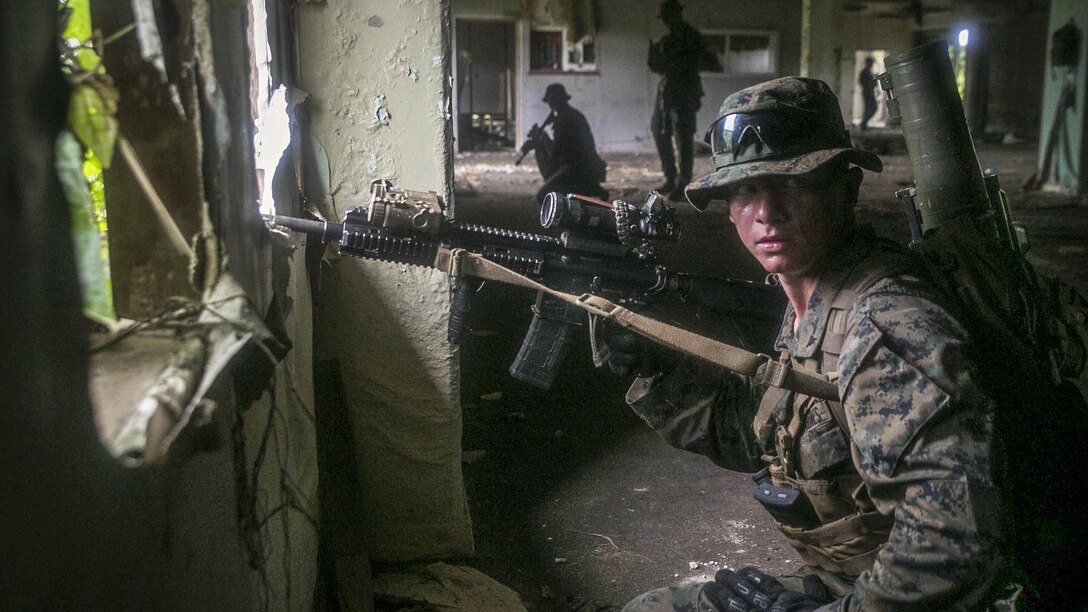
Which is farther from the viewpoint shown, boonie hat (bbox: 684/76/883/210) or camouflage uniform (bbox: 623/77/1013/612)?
boonie hat (bbox: 684/76/883/210)

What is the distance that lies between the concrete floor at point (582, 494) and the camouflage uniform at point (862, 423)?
100cm

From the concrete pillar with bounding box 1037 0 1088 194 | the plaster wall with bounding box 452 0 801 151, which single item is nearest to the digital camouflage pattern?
the concrete pillar with bounding box 1037 0 1088 194

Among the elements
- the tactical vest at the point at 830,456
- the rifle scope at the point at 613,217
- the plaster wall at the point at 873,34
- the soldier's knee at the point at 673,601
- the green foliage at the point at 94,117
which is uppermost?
the plaster wall at the point at 873,34

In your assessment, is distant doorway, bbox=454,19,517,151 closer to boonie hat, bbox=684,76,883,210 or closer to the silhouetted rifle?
the silhouetted rifle

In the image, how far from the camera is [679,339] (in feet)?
6.45

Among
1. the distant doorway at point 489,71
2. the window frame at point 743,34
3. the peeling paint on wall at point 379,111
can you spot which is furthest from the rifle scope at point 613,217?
the distant doorway at point 489,71

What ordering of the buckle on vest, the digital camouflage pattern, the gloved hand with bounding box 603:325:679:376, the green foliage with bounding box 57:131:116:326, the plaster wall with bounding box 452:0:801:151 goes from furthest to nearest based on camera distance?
1. the plaster wall with bounding box 452:0:801:151
2. the gloved hand with bounding box 603:325:679:376
3. the buckle on vest
4. the digital camouflage pattern
5. the green foliage with bounding box 57:131:116:326

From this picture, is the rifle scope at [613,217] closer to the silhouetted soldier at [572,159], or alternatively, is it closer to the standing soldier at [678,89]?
the silhouetted soldier at [572,159]

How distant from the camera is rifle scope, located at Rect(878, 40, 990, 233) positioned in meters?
2.17

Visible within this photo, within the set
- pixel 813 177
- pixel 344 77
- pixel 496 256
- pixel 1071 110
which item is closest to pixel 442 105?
pixel 344 77

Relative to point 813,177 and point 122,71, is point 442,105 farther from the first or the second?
point 122,71

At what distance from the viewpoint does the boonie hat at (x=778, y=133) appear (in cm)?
194

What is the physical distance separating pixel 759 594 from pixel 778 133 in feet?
3.20

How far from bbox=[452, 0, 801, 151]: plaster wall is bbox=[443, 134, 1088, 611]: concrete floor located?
1194 centimetres
